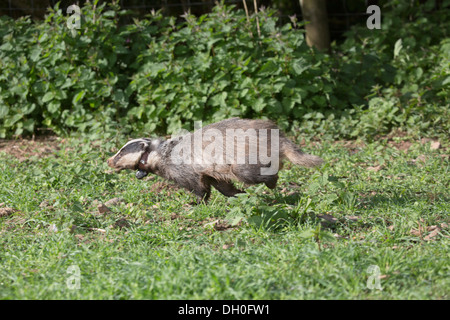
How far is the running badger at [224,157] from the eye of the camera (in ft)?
16.0

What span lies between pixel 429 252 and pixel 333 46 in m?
5.68

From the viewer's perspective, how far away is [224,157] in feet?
16.2

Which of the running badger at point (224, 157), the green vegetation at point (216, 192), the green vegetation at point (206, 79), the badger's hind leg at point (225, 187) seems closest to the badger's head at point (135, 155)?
the running badger at point (224, 157)

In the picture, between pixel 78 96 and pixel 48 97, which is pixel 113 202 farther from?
pixel 48 97

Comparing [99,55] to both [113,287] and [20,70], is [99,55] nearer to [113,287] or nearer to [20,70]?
[20,70]

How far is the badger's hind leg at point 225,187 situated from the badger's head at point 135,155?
69cm

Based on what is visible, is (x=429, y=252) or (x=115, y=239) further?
(x=115, y=239)

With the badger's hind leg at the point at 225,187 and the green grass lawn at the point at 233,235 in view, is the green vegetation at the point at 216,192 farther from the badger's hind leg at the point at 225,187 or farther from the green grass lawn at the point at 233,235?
the badger's hind leg at the point at 225,187

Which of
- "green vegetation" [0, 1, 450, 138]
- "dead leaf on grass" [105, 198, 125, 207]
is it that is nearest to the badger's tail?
"dead leaf on grass" [105, 198, 125, 207]

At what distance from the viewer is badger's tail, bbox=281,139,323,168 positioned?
503 centimetres
